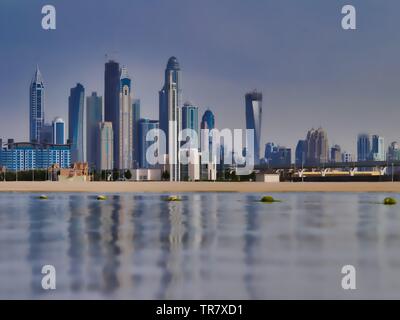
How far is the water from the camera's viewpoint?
52.8 feet

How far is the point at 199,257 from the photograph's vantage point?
22281 millimetres

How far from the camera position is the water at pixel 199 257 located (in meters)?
16.1

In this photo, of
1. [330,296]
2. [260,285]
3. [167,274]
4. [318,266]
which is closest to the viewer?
[330,296]

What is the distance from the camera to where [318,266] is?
20266 mm

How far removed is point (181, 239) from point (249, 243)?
3.70 m

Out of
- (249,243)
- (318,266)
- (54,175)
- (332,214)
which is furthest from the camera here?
(54,175)

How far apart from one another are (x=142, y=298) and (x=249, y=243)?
12.6 meters
